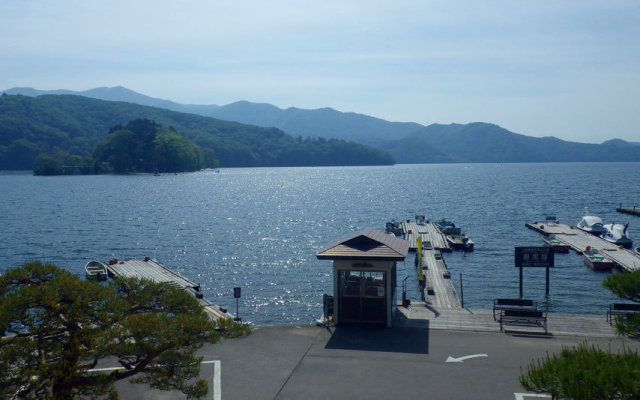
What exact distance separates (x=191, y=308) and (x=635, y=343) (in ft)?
51.8

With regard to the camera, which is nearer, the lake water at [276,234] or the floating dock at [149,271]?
the floating dock at [149,271]

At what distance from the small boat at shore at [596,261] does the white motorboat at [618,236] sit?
35.4 ft

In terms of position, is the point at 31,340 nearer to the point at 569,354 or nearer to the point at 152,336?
the point at 152,336

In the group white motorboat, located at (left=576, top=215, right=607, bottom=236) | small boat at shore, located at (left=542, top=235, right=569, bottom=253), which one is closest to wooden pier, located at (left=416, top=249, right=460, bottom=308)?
small boat at shore, located at (left=542, top=235, right=569, bottom=253)

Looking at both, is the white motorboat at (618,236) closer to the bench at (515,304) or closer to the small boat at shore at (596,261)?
the small boat at shore at (596,261)

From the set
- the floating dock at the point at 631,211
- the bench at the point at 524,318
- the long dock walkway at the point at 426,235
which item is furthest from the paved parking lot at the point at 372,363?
the floating dock at the point at 631,211

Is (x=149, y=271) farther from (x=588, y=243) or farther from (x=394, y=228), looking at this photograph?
(x=588, y=243)

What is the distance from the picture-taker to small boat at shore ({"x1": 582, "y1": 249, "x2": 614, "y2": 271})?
48.4 meters

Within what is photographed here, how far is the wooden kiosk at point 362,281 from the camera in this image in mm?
19750

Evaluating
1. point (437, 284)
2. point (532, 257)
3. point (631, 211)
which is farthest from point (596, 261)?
point (631, 211)

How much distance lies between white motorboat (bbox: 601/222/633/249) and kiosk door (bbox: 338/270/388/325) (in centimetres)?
5320

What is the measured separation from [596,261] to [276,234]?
43160 millimetres

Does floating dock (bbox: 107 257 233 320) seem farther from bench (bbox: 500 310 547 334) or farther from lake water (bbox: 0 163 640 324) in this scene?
bench (bbox: 500 310 547 334)

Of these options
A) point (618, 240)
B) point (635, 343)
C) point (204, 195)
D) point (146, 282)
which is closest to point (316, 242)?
point (618, 240)
